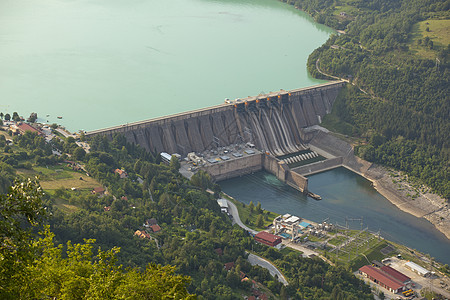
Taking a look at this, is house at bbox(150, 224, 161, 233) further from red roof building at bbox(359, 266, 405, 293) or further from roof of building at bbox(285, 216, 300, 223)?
red roof building at bbox(359, 266, 405, 293)

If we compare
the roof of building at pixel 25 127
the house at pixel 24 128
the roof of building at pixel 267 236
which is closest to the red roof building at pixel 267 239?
the roof of building at pixel 267 236

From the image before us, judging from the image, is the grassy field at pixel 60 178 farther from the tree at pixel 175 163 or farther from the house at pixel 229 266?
the house at pixel 229 266

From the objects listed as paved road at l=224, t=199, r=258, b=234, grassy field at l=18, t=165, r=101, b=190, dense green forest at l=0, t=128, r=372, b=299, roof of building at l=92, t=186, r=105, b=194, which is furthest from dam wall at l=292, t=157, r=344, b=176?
grassy field at l=18, t=165, r=101, b=190

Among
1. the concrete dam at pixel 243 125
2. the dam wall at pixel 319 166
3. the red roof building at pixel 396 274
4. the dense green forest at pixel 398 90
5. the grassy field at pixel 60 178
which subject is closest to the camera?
the red roof building at pixel 396 274

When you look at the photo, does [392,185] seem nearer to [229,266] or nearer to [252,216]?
[252,216]

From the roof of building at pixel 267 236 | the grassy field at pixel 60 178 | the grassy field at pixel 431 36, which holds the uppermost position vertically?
the grassy field at pixel 431 36

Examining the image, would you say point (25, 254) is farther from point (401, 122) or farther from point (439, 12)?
point (439, 12)
